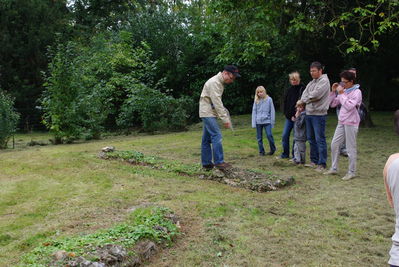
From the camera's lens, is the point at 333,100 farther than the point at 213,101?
Yes

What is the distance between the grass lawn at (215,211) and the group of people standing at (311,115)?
1.56 ft

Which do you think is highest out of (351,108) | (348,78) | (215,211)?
(348,78)

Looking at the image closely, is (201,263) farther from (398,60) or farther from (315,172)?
(398,60)

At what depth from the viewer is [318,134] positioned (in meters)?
8.55

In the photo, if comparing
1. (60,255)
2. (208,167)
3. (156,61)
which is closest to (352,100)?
(208,167)

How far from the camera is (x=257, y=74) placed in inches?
840

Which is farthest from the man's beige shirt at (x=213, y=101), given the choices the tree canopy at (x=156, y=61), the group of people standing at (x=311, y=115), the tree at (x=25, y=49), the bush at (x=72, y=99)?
the tree at (x=25, y=49)

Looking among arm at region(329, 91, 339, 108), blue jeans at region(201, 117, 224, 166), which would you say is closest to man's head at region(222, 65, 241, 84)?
blue jeans at region(201, 117, 224, 166)

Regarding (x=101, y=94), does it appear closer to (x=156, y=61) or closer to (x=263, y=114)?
(x=156, y=61)

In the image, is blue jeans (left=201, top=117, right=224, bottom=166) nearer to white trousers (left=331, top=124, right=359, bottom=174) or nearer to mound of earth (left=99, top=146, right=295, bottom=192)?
mound of earth (left=99, top=146, right=295, bottom=192)

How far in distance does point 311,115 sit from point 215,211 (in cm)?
378

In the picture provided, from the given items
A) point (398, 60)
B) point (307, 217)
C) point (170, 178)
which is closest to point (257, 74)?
point (398, 60)

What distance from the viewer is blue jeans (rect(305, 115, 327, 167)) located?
8.54 meters

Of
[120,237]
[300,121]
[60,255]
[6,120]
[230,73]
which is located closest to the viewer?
[60,255]
